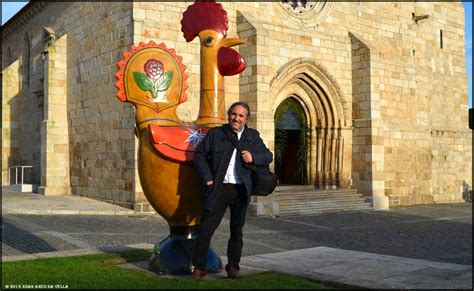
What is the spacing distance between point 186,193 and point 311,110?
1148 centimetres

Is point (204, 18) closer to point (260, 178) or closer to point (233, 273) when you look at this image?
point (260, 178)

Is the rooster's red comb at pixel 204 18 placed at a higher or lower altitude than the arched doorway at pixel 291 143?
higher

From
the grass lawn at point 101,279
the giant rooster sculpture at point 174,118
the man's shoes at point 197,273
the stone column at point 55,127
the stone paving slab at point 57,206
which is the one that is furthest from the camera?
the stone column at point 55,127

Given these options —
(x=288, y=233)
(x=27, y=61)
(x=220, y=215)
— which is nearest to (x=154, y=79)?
(x=220, y=215)

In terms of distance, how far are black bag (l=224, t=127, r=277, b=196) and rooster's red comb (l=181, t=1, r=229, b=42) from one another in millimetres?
1556

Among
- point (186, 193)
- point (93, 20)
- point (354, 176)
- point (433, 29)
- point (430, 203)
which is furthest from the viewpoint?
point (433, 29)

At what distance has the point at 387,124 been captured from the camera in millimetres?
16906

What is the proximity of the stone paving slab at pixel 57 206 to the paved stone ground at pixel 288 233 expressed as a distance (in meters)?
0.46

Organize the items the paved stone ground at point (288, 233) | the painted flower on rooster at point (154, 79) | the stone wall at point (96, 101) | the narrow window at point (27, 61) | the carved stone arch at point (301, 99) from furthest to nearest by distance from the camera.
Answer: the narrow window at point (27, 61)
the carved stone arch at point (301, 99)
the stone wall at point (96, 101)
the paved stone ground at point (288, 233)
the painted flower on rooster at point (154, 79)

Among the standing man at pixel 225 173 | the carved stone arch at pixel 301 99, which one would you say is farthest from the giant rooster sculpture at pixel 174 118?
the carved stone arch at pixel 301 99

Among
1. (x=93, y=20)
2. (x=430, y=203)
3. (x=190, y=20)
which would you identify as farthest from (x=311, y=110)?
(x=190, y=20)

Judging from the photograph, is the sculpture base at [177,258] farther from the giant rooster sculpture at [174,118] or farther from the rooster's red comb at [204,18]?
the rooster's red comb at [204,18]

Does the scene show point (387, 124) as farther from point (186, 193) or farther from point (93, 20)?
point (186, 193)

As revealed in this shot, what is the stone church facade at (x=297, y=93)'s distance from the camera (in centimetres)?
1369
